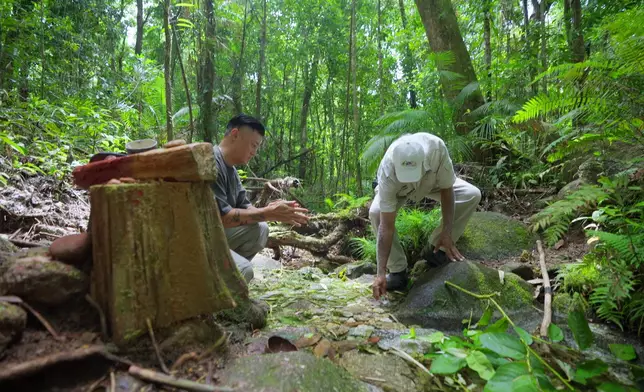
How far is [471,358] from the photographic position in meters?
1.66

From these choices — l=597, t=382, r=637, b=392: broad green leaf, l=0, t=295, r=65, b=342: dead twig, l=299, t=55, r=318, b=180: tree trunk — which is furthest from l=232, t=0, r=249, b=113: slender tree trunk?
l=597, t=382, r=637, b=392: broad green leaf

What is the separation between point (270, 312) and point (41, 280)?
1.50m

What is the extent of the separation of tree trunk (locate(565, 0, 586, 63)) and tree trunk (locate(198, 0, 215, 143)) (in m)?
6.47

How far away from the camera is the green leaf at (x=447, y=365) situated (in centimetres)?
157

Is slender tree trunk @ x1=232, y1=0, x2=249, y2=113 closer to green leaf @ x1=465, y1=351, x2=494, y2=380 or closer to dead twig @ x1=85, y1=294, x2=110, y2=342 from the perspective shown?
dead twig @ x1=85, y1=294, x2=110, y2=342

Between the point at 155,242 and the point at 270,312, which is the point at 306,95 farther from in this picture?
the point at 155,242

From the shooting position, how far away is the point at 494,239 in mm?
4098

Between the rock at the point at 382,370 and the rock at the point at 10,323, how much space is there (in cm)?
135

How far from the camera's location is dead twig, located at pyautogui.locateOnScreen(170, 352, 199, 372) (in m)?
1.43

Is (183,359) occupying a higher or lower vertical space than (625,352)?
higher

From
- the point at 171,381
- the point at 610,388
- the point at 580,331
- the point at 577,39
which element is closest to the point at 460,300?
the point at 580,331

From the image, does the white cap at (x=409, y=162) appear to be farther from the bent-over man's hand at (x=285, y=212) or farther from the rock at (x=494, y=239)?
the rock at (x=494, y=239)

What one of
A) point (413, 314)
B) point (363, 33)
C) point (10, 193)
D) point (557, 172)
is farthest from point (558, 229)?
point (363, 33)

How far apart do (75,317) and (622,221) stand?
11.4 ft
